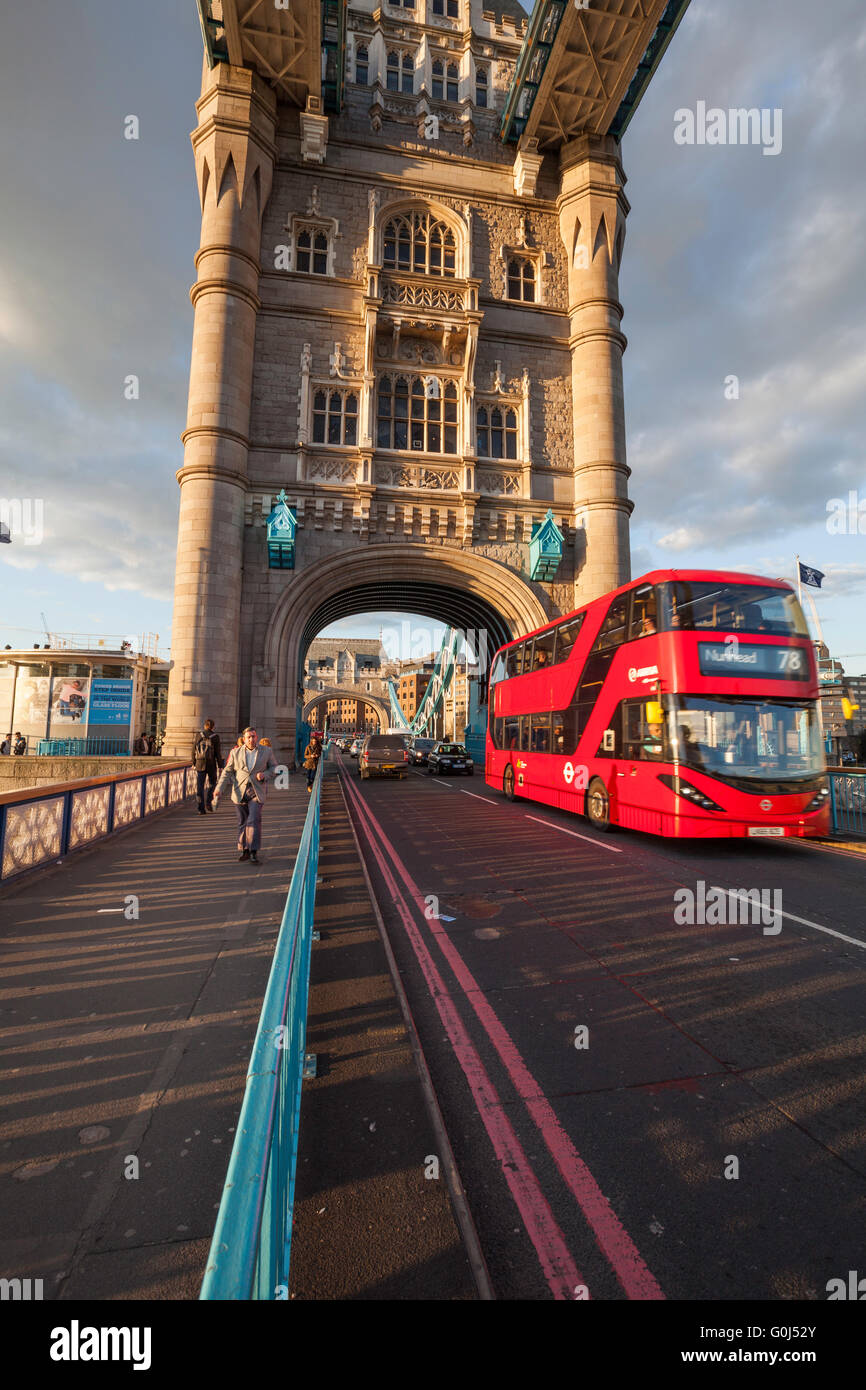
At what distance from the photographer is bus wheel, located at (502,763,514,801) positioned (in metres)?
17.6

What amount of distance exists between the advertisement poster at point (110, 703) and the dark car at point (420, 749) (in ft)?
52.9

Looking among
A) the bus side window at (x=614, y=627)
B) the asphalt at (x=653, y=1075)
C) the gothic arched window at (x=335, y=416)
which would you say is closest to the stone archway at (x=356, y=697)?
the gothic arched window at (x=335, y=416)

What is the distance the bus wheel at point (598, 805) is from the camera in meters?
11.4

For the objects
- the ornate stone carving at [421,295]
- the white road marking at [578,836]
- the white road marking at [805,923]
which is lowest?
the white road marking at [805,923]

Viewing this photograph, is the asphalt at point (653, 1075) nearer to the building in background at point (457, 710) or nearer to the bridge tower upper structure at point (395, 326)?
the bridge tower upper structure at point (395, 326)

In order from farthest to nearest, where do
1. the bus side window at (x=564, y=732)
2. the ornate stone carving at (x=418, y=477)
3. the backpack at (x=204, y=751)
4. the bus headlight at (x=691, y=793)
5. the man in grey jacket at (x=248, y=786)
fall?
1. the ornate stone carving at (x=418, y=477)
2. the bus side window at (x=564, y=732)
3. the backpack at (x=204, y=751)
4. the bus headlight at (x=691, y=793)
5. the man in grey jacket at (x=248, y=786)

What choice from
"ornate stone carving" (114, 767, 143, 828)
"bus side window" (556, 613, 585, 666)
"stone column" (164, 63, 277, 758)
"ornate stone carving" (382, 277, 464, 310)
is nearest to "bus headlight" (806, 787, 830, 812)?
"bus side window" (556, 613, 585, 666)

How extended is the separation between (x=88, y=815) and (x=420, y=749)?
28.4m

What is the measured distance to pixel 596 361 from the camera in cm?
2466
